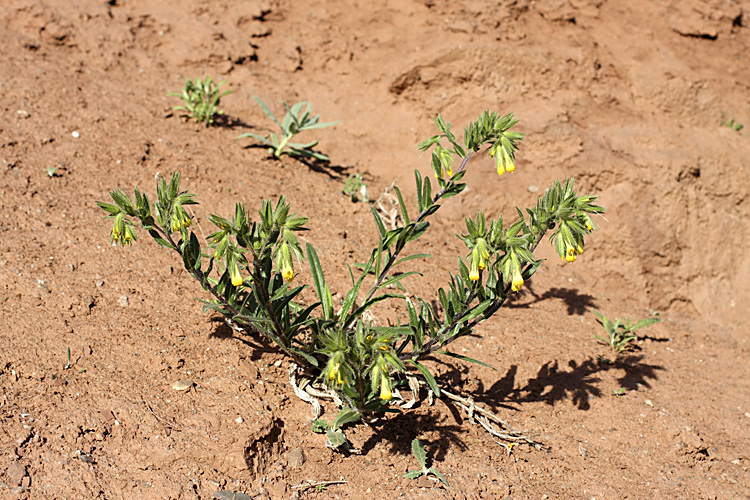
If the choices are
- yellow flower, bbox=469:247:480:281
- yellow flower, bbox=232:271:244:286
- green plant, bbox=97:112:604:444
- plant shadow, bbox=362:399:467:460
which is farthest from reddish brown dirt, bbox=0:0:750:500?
yellow flower, bbox=469:247:480:281

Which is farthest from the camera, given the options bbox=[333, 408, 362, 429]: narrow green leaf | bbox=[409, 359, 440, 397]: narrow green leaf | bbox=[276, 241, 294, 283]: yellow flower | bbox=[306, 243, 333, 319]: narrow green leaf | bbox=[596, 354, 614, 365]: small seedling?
bbox=[596, 354, 614, 365]: small seedling

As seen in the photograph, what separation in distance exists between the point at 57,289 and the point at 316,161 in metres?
2.40

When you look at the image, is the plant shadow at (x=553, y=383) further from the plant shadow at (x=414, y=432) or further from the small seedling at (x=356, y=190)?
the small seedling at (x=356, y=190)

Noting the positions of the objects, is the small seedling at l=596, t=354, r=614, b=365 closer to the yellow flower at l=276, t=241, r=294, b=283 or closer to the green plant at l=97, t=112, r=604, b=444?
the green plant at l=97, t=112, r=604, b=444

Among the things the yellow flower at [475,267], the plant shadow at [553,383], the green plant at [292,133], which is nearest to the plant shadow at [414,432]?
the plant shadow at [553,383]

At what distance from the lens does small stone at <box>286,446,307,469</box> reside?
307cm

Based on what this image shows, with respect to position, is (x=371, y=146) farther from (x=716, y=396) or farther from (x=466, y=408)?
(x=716, y=396)

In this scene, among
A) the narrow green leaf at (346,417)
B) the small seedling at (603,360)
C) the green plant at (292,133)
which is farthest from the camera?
the green plant at (292,133)

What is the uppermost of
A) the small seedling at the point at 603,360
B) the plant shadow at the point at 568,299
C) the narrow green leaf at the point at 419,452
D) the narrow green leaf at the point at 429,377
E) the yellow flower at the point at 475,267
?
the yellow flower at the point at 475,267

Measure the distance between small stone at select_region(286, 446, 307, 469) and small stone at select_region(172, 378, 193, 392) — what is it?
0.64 m

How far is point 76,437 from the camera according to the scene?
2.91m

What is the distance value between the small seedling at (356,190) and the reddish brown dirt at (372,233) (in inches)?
3.9

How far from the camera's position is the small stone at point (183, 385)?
3.24 metres

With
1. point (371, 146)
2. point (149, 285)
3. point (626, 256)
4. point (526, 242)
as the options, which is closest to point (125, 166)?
point (149, 285)
